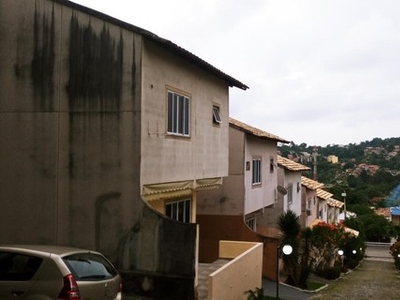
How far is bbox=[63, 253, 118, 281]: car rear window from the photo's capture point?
8.44 meters

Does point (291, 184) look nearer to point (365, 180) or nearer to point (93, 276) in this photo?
point (93, 276)

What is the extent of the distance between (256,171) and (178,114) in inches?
450

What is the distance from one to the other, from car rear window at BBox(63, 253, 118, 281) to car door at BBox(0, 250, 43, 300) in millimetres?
522

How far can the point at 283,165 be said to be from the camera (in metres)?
31.7

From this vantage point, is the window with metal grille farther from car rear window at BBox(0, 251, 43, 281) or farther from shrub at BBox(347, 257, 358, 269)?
shrub at BBox(347, 257, 358, 269)

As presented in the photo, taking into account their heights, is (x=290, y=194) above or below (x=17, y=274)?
below

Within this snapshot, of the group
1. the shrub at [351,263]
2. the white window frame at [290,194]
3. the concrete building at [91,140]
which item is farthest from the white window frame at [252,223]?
the shrub at [351,263]

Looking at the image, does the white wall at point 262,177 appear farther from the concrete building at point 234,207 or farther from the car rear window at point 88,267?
the car rear window at point 88,267

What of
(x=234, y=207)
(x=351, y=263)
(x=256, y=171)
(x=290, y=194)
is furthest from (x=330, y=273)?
(x=351, y=263)

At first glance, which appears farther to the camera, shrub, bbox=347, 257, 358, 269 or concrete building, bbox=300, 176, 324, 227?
shrub, bbox=347, 257, 358, 269

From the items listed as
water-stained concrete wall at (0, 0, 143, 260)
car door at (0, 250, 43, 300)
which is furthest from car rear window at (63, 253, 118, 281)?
water-stained concrete wall at (0, 0, 143, 260)

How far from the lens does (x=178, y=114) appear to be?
14305 mm

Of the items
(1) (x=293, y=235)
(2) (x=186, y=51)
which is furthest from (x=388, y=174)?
(2) (x=186, y=51)

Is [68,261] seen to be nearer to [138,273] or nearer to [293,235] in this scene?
[138,273]
